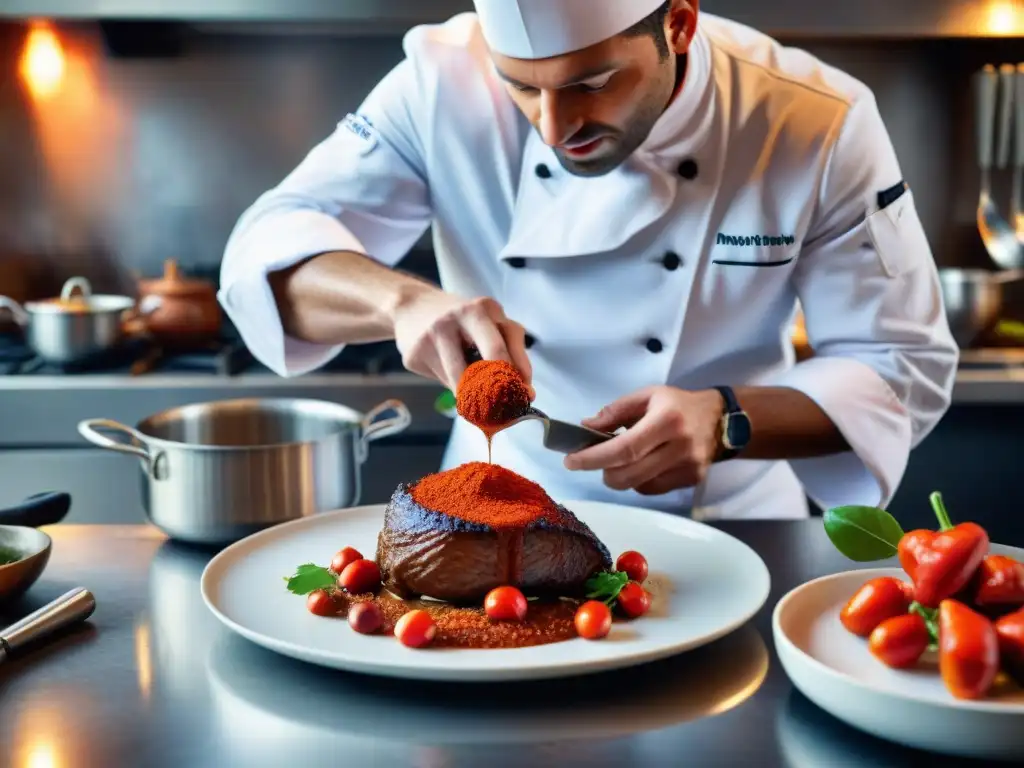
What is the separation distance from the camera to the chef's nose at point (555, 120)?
1663 millimetres

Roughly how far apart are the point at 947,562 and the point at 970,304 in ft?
7.20

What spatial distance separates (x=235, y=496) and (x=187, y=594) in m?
0.15

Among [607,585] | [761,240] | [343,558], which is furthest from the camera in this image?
[761,240]

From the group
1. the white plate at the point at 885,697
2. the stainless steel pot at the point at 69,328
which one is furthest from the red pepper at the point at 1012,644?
the stainless steel pot at the point at 69,328

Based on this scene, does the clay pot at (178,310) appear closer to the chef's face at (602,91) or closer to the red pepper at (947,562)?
the chef's face at (602,91)

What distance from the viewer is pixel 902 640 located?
112 cm

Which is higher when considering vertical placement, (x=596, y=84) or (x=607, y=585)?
(x=596, y=84)

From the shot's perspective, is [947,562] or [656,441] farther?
[656,441]

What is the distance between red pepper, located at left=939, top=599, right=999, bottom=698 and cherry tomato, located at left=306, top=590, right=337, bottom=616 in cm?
65

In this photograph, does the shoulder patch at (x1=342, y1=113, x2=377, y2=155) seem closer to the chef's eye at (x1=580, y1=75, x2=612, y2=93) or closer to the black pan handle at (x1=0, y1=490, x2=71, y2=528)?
the chef's eye at (x1=580, y1=75, x2=612, y2=93)

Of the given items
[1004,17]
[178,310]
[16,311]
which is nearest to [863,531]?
[1004,17]

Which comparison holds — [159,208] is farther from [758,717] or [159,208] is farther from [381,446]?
[758,717]

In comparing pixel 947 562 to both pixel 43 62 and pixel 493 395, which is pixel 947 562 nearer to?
pixel 493 395

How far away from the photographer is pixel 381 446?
3100 millimetres
